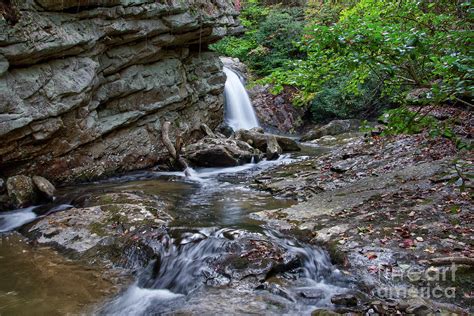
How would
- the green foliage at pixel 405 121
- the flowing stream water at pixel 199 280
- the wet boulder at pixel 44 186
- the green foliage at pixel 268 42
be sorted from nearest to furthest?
the green foliage at pixel 405 121 → the flowing stream water at pixel 199 280 → the wet boulder at pixel 44 186 → the green foliage at pixel 268 42

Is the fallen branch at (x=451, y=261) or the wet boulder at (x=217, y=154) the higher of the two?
the wet boulder at (x=217, y=154)

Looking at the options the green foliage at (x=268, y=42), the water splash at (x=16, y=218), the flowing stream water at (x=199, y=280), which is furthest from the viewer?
the green foliage at (x=268, y=42)

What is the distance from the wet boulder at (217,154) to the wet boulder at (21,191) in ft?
15.3

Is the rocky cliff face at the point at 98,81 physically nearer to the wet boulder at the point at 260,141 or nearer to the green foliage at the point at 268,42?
the wet boulder at the point at 260,141

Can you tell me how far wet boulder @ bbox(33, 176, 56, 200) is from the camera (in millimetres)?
8161

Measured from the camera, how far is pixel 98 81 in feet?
32.5

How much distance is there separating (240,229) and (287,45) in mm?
18279

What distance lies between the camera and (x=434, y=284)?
3.87 m

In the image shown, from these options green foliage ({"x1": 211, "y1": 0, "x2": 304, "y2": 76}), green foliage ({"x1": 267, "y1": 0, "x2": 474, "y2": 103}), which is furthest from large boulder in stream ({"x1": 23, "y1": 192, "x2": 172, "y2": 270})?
green foliage ({"x1": 211, "y1": 0, "x2": 304, "y2": 76})

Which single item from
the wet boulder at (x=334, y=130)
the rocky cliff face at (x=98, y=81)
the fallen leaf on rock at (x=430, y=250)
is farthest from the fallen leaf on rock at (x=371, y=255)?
the wet boulder at (x=334, y=130)

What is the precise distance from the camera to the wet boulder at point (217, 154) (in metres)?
11.4

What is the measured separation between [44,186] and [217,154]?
494 centimetres

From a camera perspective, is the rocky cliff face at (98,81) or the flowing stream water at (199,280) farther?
the rocky cliff face at (98,81)

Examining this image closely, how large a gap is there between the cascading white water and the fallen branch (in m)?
12.3
